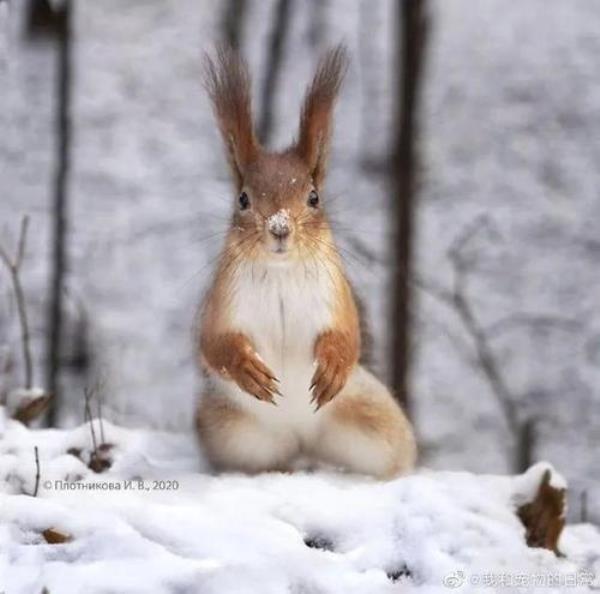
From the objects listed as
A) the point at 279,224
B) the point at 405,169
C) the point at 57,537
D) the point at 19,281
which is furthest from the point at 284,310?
the point at 405,169

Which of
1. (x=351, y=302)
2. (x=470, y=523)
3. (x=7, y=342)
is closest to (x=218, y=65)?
(x=351, y=302)

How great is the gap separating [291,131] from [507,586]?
30.0 inches

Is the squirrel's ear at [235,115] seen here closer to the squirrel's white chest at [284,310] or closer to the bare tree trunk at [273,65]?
the squirrel's white chest at [284,310]

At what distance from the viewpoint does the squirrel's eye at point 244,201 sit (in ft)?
4.19

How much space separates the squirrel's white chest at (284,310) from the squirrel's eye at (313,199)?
7 centimetres

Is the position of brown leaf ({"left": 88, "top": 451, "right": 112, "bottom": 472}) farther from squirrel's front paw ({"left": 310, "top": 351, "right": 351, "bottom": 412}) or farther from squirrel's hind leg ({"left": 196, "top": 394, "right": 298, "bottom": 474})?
squirrel's front paw ({"left": 310, "top": 351, "right": 351, "bottom": 412})

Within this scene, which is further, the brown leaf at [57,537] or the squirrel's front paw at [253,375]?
the squirrel's front paw at [253,375]

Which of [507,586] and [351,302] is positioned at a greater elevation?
[351,302]

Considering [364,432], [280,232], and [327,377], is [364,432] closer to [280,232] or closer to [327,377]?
[327,377]

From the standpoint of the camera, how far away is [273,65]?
186cm

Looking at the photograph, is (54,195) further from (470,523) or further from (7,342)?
(470,523)

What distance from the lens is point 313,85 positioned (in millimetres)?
1337

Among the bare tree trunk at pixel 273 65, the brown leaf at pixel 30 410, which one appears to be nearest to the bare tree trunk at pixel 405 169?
the bare tree trunk at pixel 273 65

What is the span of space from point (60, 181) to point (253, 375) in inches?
32.2
